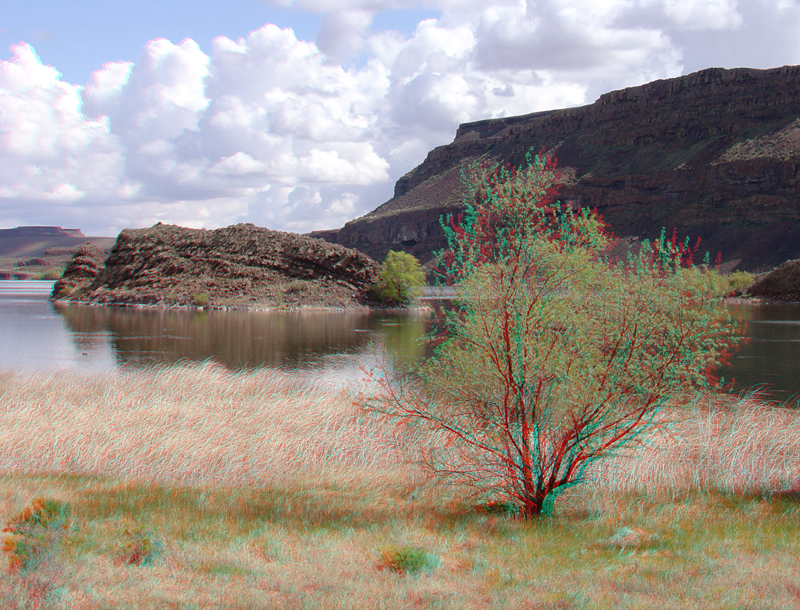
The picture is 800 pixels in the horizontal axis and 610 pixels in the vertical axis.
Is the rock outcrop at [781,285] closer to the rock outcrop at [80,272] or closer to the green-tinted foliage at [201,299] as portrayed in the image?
the green-tinted foliage at [201,299]

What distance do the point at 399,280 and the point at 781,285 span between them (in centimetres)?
5855

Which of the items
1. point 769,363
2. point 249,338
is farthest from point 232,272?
point 769,363

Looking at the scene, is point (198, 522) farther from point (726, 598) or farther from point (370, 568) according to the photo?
point (726, 598)

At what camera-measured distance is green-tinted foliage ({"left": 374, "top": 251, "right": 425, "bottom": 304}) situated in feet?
256

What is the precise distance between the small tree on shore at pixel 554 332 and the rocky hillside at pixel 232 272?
229 ft

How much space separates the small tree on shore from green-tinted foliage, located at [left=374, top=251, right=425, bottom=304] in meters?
69.3

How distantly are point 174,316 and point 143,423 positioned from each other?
52687mm

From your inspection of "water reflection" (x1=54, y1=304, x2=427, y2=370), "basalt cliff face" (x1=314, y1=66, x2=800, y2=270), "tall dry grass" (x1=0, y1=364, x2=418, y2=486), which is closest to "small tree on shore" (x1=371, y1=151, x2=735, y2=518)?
"tall dry grass" (x1=0, y1=364, x2=418, y2=486)

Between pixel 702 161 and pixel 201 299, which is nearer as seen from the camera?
pixel 201 299

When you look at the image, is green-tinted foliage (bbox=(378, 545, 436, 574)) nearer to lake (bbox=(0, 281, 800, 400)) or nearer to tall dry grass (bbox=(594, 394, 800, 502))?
tall dry grass (bbox=(594, 394, 800, 502))

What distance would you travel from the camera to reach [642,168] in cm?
15900

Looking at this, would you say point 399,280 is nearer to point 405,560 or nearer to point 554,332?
point 554,332

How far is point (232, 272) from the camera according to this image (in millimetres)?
80750

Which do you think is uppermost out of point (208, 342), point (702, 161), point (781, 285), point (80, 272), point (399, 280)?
point (702, 161)
